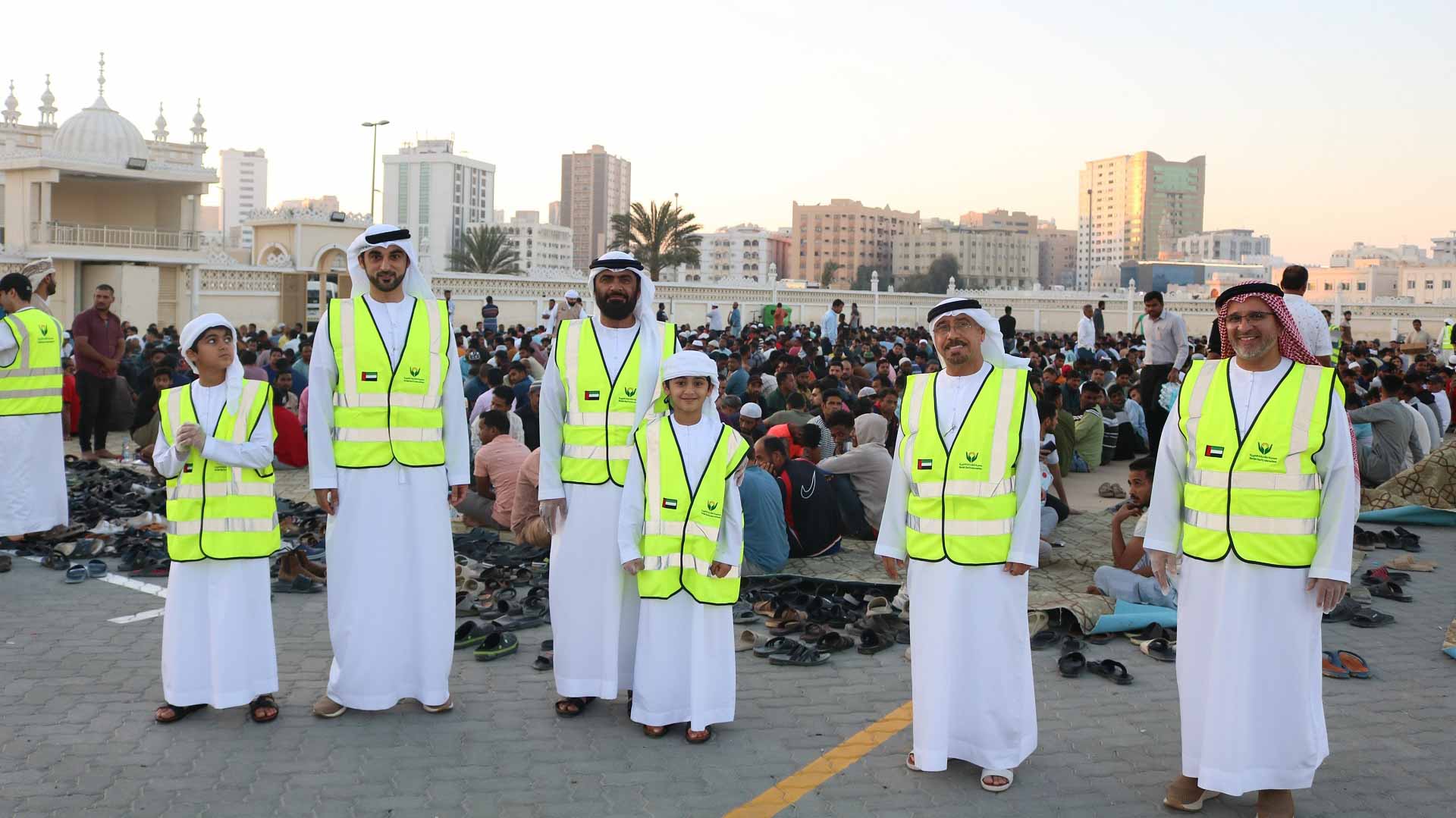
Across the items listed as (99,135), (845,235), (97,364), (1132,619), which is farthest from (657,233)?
(845,235)

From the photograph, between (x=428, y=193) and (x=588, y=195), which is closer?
(x=428, y=193)

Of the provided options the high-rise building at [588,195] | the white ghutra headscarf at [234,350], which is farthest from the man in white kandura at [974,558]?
the high-rise building at [588,195]

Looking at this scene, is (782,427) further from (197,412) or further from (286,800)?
(286,800)

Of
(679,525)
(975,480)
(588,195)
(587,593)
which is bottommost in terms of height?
(587,593)

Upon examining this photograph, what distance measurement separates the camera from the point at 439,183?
133m

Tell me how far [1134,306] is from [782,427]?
3907 cm

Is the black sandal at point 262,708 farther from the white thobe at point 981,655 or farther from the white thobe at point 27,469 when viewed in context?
the white thobe at point 27,469

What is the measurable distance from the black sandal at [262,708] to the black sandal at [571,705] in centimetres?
108

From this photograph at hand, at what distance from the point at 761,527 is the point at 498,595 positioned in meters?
1.53

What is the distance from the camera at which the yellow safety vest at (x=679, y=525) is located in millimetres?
4668

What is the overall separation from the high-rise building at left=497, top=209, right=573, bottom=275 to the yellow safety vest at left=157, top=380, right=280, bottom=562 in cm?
13448

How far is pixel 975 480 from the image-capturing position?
4238mm

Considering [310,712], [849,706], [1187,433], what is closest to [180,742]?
[310,712]

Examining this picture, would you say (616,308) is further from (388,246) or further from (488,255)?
(488,255)
